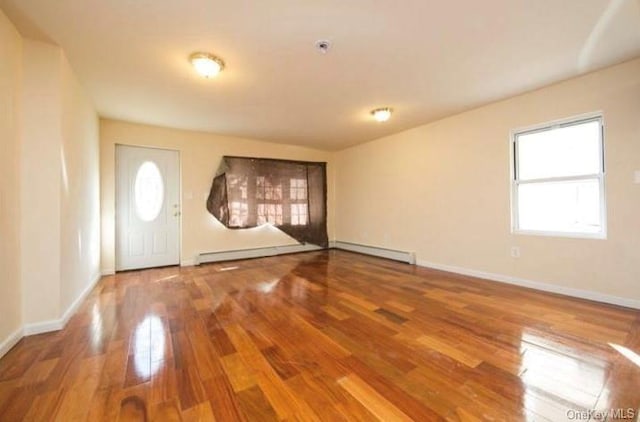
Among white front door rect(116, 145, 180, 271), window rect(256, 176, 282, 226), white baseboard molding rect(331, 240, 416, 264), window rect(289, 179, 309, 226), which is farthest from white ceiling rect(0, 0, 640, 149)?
white baseboard molding rect(331, 240, 416, 264)

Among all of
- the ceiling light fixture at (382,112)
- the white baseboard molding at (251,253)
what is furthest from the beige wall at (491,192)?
the white baseboard molding at (251,253)

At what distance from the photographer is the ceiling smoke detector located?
212 cm

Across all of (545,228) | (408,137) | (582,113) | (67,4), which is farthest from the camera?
(408,137)

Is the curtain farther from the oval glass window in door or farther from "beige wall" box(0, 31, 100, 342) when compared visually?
"beige wall" box(0, 31, 100, 342)

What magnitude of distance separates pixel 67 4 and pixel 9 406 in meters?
2.38

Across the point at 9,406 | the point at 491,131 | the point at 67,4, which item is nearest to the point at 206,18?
the point at 67,4

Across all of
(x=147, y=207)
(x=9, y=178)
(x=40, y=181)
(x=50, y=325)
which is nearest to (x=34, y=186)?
(x=40, y=181)

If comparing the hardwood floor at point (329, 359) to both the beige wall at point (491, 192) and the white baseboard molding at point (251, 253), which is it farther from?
the white baseboard molding at point (251, 253)

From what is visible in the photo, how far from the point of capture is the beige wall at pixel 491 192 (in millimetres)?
2527

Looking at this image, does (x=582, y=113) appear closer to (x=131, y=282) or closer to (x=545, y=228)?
(x=545, y=228)

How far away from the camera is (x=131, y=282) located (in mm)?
3514

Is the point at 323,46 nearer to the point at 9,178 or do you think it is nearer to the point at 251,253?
the point at 9,178

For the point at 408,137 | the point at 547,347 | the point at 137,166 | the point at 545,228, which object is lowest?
the point at 547,347

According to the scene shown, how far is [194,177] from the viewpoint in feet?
15.1
